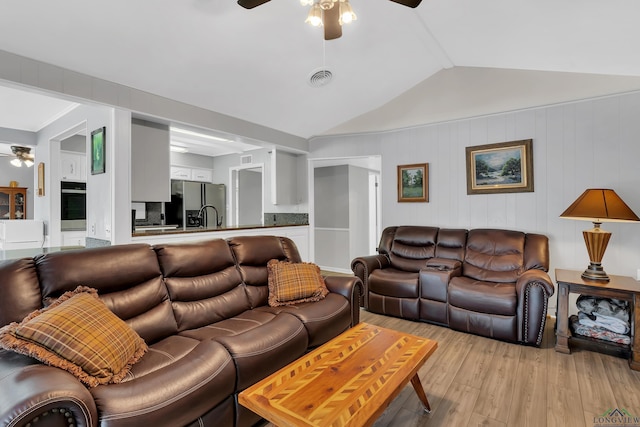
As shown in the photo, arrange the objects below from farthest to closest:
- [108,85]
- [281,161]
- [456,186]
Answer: [281,161], [456,186], [108,85]

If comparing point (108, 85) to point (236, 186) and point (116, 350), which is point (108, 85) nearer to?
point (116, 350)

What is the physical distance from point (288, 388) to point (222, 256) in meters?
1.34

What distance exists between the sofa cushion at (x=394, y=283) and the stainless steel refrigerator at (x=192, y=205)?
372 cm

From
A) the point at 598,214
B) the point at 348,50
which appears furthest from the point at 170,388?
the point at 598,214

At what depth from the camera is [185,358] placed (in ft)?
5.22

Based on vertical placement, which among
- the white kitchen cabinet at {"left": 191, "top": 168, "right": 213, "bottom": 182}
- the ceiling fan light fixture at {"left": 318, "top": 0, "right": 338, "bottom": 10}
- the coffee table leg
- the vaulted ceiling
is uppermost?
the vaulted ceiling

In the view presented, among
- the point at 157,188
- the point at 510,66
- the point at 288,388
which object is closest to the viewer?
the point at 288,388

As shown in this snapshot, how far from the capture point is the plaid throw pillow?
131cm

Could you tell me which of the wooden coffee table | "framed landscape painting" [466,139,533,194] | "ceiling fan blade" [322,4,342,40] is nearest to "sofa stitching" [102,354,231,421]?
the wooden coffee table

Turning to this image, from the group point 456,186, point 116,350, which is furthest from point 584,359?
point 116,350

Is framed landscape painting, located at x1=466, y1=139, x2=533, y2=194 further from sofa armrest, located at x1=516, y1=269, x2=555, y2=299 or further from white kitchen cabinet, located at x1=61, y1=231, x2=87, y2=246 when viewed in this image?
white kitchen cabinet, located at x1=61, y1=231, x2=87, y2=246

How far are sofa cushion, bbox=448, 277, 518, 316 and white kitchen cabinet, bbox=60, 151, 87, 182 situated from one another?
5.83 m

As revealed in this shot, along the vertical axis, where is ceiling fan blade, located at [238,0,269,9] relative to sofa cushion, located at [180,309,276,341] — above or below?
above

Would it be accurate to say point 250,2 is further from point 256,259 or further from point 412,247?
point 412,247
